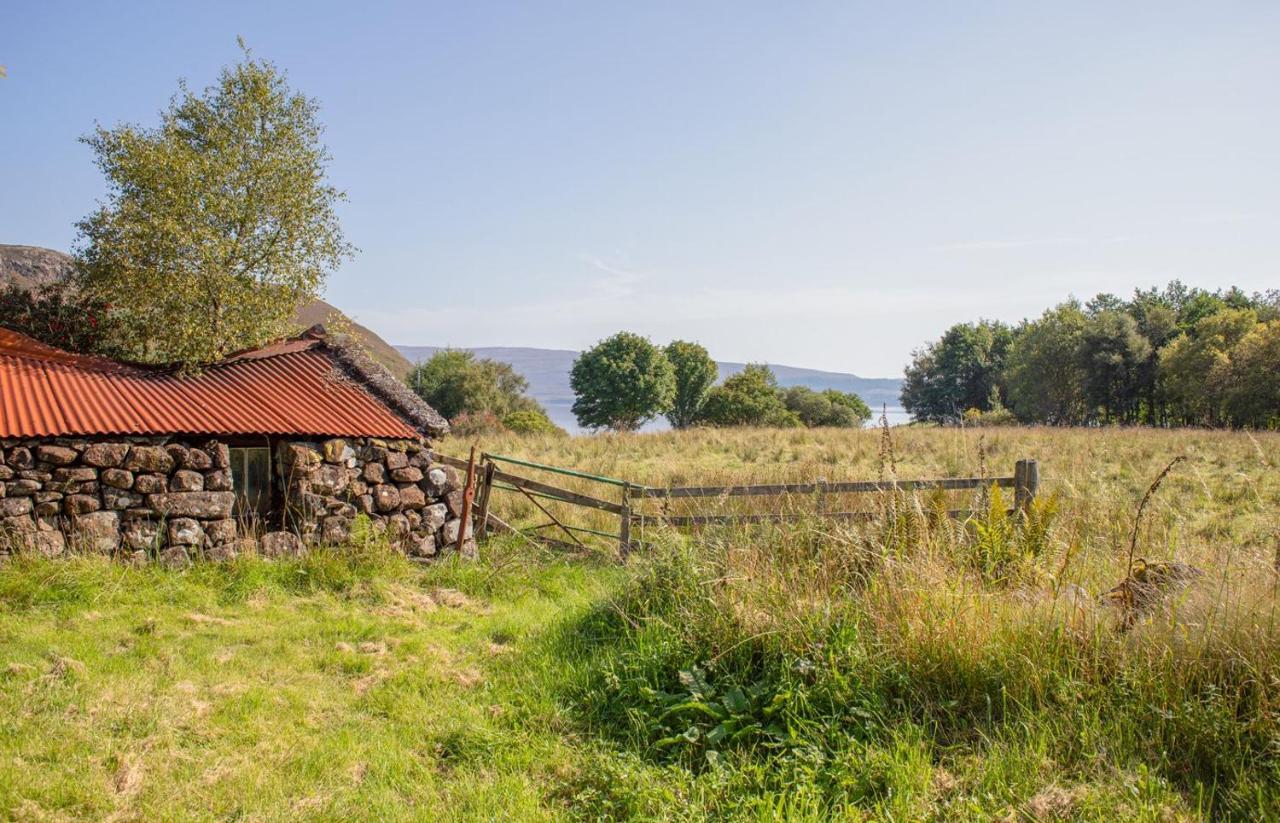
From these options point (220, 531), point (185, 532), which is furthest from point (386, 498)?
point (185, 532)

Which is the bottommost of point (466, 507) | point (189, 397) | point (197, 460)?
point (466, 507)

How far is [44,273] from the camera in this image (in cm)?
1391

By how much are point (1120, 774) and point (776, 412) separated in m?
54.3

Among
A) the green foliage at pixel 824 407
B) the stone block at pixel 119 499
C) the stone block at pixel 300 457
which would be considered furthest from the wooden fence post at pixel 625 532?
the green foliage at pixel 824 407

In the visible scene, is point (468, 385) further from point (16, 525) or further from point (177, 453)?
point (16, 525)

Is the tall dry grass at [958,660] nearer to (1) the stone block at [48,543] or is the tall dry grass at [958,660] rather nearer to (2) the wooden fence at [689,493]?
(2) the wooden fence at [689,493]

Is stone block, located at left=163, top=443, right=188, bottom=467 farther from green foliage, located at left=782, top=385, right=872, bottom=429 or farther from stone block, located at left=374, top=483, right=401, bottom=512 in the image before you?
green foliage, located at left=782, top=385, right=872, bottom=429

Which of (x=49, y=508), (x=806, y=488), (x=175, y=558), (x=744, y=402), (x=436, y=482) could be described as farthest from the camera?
(x=744, y=402)

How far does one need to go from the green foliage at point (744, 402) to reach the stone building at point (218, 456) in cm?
4489

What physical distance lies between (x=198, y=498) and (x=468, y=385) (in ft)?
149

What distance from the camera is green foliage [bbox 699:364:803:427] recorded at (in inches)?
2237

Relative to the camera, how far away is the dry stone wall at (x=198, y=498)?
8125 millimetres

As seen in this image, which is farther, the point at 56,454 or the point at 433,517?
the point at 433,517

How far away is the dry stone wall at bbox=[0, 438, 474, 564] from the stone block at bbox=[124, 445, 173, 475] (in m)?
0.01
